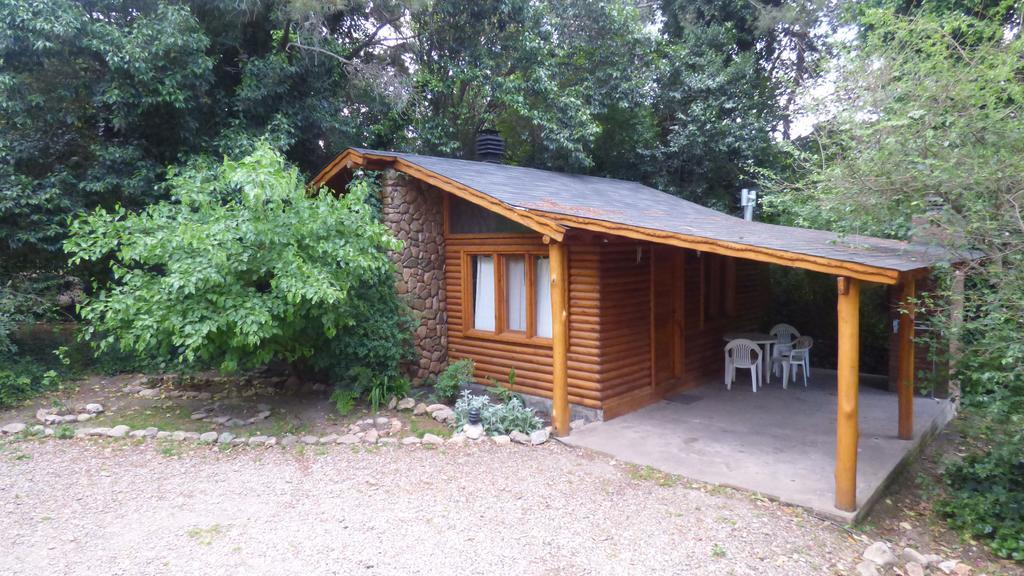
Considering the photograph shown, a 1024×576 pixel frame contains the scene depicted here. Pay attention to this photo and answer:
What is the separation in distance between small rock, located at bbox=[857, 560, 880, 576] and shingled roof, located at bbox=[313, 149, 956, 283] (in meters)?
2.05

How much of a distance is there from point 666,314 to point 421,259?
137 inches

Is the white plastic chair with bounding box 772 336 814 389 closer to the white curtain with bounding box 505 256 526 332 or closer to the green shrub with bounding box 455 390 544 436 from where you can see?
the white curtain with bounding box 505 256 526 332

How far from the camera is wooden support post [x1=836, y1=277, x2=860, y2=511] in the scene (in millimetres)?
5016

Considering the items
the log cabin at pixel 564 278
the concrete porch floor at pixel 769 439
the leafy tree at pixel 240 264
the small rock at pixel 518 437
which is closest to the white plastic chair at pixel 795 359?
the concrete porch floor at pixel 769 439

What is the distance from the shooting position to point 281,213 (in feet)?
22.5

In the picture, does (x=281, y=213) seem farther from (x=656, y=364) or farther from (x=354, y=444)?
(x=656, y=364)

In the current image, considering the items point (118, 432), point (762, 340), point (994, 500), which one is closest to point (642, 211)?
point (762, 340)

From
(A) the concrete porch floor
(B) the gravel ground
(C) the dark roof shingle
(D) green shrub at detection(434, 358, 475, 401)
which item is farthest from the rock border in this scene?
(C) the dark roof shingle

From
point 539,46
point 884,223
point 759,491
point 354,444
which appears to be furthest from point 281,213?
point 539,46

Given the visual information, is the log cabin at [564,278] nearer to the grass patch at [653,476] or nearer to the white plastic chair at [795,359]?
the white plastic chair at [795,359]

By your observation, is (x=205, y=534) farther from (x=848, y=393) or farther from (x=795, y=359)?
(x=795, y=359)

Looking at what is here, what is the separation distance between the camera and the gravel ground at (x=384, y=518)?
4.25 metres

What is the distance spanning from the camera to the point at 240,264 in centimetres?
656

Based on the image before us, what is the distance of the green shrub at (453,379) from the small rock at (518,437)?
1.36m
